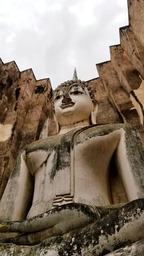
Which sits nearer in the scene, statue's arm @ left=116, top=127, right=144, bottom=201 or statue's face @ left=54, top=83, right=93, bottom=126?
statue's arm @ left=116, top=127, right=144, bottom=201

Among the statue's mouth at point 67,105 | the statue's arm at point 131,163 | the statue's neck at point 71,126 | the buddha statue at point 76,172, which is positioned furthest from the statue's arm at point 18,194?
the statue's arm at point 131,163

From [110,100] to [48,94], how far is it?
113 centimetres

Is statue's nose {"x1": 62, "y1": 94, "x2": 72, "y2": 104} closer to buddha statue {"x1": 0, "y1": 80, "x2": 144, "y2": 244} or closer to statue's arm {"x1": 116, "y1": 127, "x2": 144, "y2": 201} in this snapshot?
buddha statue {"x1": 0, "y1": 80, "x2": 144, "y2": 244}

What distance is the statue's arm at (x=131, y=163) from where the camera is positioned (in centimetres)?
255

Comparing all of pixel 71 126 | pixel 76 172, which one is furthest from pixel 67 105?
pixel 76 172

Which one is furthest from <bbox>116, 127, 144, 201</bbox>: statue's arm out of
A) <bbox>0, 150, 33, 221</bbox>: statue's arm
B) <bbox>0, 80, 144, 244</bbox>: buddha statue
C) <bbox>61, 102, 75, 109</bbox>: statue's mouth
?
<bbox>0, 150, 33, 221</bbox>: statue's arm

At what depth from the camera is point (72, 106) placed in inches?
133

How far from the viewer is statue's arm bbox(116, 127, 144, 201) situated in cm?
255

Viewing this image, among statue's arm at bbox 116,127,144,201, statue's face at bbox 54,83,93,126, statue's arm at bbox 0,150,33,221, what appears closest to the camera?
statue's arm at bbox 116,127,144,201

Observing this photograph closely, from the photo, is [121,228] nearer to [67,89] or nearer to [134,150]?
[134,150]

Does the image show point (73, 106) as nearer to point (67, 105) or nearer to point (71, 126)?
point (67, 105)

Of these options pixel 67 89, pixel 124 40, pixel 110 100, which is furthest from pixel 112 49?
pixel 67 89

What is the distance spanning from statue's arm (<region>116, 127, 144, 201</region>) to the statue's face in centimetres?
51

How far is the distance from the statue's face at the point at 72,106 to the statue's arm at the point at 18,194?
494 mm
